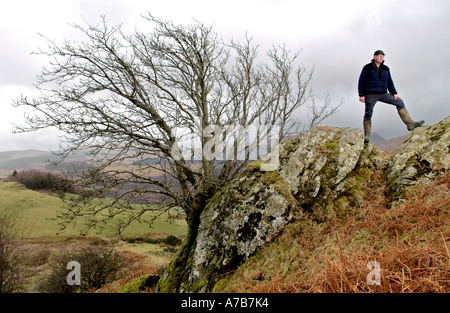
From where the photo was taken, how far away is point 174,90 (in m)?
9.70

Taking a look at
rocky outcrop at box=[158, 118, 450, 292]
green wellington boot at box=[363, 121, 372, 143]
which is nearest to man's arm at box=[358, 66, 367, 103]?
green wellington boot at box=[363, 121, 372, 143]

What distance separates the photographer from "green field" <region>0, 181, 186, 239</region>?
46.2 meters

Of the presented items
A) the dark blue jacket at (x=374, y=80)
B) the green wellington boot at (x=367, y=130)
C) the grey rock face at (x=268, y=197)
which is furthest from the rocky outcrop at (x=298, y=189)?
the dark blue jacket at (x=374, y=80)

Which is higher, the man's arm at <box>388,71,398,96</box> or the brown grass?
the man's arm at <box>388,71,398,96</box>

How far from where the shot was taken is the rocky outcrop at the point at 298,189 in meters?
4.71

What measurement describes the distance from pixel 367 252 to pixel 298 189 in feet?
8.33

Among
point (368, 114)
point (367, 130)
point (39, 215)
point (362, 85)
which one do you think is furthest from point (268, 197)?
point (39, 215)

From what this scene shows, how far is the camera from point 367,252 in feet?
9.52

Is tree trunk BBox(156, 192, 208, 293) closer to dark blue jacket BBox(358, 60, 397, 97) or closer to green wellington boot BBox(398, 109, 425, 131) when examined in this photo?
dark blue jacket BBox(358, 60, 397, 97)

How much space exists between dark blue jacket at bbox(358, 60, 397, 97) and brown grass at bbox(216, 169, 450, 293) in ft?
8.57

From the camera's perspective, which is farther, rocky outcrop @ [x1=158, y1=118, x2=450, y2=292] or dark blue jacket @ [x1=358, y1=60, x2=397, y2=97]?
dark blue jacket @ [x1=358, y1=60, x2=397, y2=97]

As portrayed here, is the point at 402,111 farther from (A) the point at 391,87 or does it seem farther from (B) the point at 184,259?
(B) the point at 184,259

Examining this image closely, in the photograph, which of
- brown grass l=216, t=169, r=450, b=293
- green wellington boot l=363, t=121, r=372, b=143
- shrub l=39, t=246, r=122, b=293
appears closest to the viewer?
brown grass l=216, t=169, r=450, b=293
